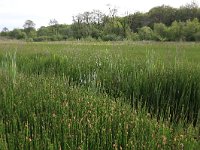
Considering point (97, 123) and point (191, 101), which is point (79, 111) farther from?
point (191, 101)

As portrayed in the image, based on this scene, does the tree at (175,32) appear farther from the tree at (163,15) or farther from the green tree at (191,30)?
the tree at (163,15)

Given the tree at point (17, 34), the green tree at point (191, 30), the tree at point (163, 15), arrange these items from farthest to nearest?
the tree at point (17, 34), the tree at point (163, 15), the green tree at point (191, 30)

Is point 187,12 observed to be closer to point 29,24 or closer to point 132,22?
point 132,22

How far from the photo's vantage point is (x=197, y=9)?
59344mm

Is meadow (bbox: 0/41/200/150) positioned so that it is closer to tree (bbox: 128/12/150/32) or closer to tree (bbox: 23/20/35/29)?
tree (bbox: 128/12/150/32)

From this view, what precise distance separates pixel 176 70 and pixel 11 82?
8.09ft

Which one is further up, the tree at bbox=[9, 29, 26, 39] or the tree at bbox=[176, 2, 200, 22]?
the tree at bbox=[176, 2, 200, 22]

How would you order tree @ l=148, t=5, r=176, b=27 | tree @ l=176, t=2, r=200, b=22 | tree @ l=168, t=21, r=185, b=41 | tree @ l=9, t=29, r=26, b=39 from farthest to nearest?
tree @ l=9, t=29, r=26, b=39
tree @ l=148, t=5, r=176, b=27
tree @ l=176, t=2, r=200, b=22
tree @ l=168, t=21, r=185, b=41

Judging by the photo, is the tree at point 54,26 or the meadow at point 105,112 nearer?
the meadow at point 105,112

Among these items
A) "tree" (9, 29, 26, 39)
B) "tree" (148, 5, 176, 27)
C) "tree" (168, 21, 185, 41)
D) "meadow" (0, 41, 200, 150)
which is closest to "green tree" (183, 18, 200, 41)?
"tree" (168, 21, 185, 41)

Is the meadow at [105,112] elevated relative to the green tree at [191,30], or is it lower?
lower

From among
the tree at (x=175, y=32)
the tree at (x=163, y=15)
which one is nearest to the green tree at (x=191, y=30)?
the tree at (x=175, y=32)

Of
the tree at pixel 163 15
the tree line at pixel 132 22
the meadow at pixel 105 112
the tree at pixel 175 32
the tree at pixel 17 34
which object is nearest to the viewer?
the meadow at pixel 105 112

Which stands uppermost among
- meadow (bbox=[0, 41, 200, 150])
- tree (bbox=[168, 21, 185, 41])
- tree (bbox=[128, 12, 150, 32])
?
tree (bbox=[128, 12, 150, 32])
